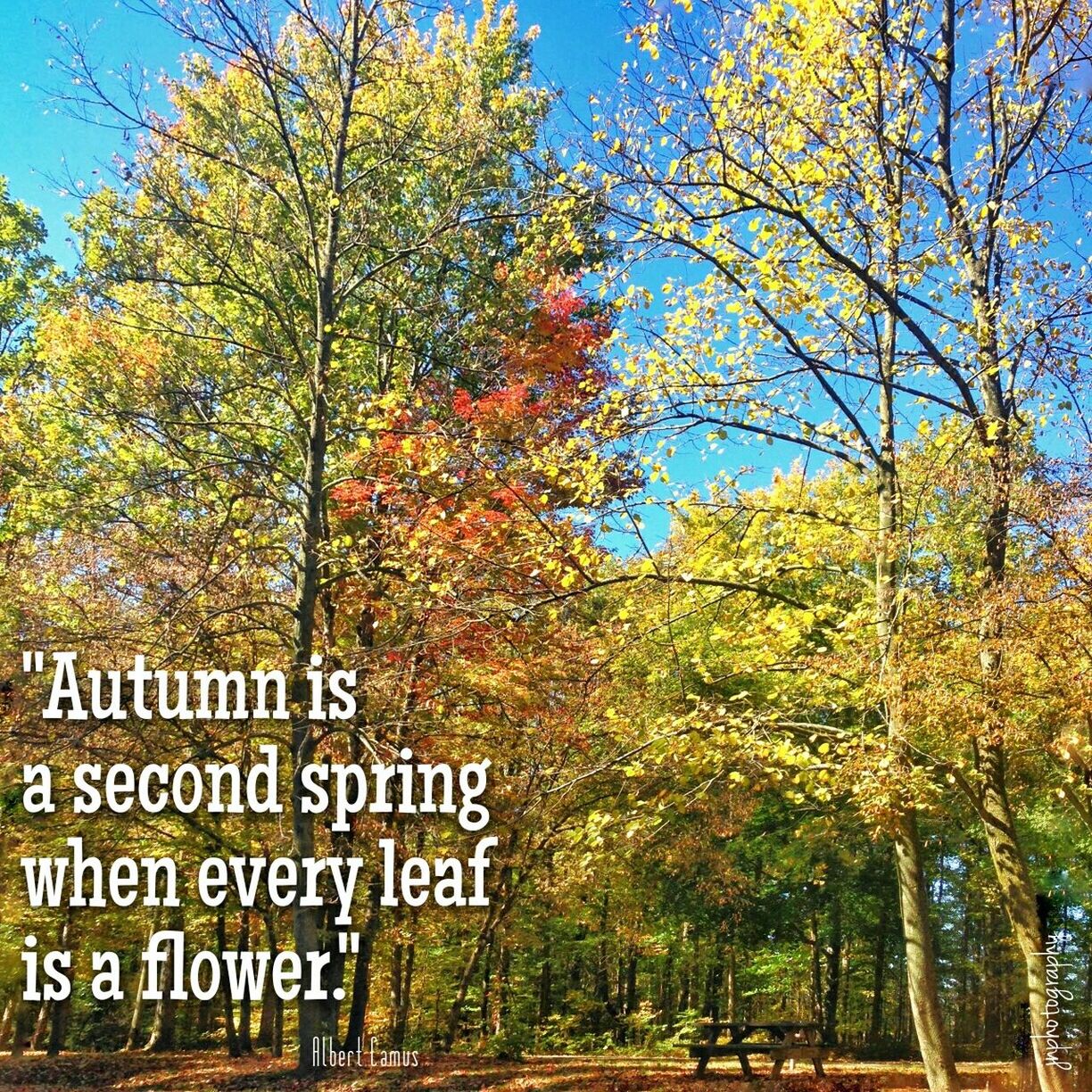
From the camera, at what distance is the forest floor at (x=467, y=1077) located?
A: 1005cm

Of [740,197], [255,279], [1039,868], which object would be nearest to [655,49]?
[740,197]

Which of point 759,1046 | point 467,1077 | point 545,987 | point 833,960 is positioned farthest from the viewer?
point 833,960

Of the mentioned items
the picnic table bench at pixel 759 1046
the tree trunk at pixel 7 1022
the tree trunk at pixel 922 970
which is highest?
the tree trunk at pixel 922 970

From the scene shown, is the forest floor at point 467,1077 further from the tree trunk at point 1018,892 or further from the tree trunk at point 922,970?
the tree trunk at point 1018,892

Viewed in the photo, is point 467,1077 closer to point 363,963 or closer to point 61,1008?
point 363,963

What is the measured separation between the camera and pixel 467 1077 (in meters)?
10.9

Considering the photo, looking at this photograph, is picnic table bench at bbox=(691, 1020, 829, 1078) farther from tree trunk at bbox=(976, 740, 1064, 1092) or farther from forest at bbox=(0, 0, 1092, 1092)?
tree trunk at bbox=(976, 740, 1064, 1092)

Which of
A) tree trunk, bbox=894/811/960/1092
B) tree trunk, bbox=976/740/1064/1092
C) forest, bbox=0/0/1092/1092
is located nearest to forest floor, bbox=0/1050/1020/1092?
forest, bbox=0/0/1092/1092

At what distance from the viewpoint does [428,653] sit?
1032 centimetres

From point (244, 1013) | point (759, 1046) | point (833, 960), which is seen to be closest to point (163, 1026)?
point (244, 1013)

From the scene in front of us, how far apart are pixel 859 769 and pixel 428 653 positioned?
17.9 ft

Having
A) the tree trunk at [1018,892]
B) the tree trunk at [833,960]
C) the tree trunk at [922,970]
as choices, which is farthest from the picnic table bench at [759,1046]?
the tree trunk at [833,960]

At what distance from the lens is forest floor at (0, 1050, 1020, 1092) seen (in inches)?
396

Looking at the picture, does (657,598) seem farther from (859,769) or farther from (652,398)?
(859,769)
